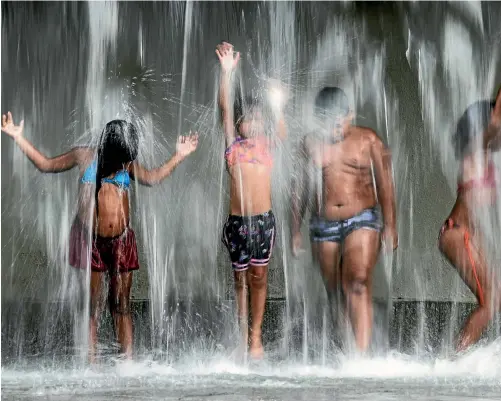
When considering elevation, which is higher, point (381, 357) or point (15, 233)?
point (15, 233)

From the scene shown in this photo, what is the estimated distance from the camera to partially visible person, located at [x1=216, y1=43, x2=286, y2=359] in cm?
663

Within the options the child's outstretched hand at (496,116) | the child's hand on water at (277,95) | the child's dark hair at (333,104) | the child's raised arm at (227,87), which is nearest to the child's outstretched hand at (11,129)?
the child's raised arm at (227,87)

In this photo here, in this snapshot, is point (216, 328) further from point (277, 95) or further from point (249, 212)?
point (277, 95)

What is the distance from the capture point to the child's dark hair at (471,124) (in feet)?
23.2

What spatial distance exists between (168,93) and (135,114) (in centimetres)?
28

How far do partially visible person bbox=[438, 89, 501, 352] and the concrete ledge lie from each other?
1.92ft

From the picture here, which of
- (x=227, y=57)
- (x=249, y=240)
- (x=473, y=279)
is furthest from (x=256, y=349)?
(x=227, y=57)

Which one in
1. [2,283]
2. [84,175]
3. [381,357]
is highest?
Answer: [84,175]

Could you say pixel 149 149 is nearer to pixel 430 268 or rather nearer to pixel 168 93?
pixel 168 93

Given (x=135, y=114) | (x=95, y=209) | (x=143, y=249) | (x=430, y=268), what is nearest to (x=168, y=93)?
(x=135, y=114)

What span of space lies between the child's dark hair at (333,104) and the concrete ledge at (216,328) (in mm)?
1372

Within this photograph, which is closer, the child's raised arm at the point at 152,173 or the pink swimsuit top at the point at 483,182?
the child's raised arm at the point at 152,173

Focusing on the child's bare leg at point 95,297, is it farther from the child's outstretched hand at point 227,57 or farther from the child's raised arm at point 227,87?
the child's outstretched hand at point 227,57

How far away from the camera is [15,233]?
26.3 feet
